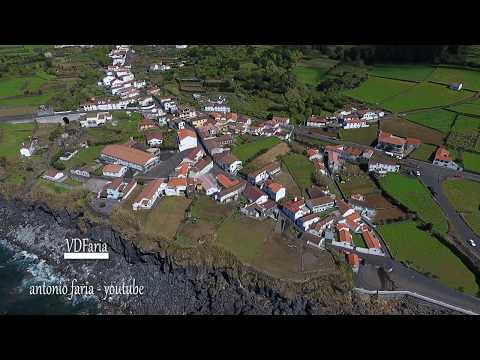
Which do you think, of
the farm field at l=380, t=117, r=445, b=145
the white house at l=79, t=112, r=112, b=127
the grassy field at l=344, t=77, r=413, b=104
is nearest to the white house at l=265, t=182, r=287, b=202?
the farm field at l=380, t=117, r=445, b=145

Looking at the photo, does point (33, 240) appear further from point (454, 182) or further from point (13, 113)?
point (454, 182)

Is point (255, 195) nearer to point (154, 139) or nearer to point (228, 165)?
point (228, 165)

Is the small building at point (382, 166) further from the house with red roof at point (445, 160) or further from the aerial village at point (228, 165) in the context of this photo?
the house with red roof at point (445, 160)

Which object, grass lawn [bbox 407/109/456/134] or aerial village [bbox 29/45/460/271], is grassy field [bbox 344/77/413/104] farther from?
grass lawn [bbox 407/109/456/134]

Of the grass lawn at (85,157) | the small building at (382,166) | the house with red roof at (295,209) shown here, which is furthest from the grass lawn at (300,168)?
the grass lawn at (85,157)

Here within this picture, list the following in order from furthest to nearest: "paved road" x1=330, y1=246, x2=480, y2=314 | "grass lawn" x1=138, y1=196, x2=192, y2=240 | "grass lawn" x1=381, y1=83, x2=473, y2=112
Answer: "grass lawn" x1=381, y1=83, x2=473, y2=112 < "grass lawn" x1=138, y1=196, x2=192, y2=240 < "paved road" x1=330, y1=246, x2=480, y2=314

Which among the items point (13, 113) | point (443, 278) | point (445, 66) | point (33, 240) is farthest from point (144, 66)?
point (443, 278)
